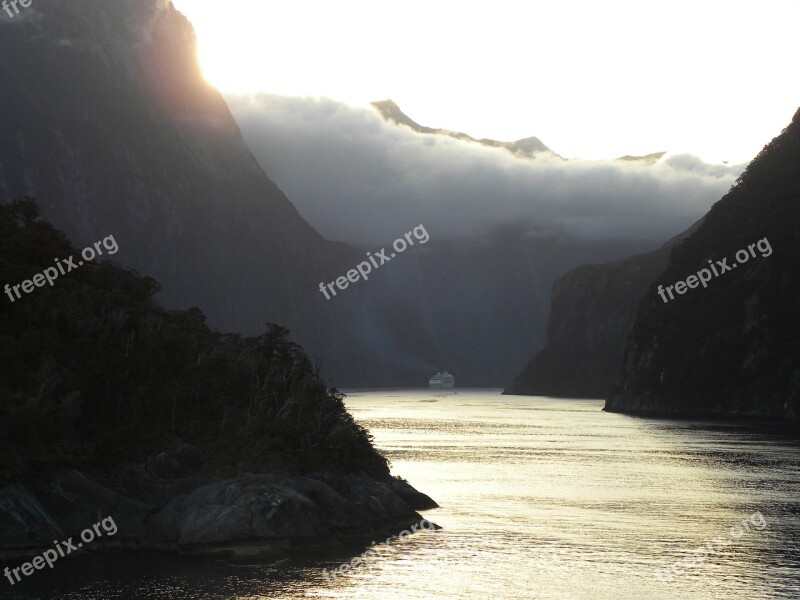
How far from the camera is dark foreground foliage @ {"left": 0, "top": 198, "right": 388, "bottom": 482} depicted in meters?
73.2

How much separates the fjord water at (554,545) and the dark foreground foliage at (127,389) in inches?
408

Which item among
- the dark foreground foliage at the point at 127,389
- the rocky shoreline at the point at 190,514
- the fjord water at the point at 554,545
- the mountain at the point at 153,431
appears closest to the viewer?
the fjord water at the point at 554,545

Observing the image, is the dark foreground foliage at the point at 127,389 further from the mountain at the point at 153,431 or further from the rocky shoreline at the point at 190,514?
the rocky shoreline at the point at 190,514

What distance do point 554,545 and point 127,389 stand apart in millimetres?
32549

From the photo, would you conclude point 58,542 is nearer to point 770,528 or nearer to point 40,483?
point 40,483

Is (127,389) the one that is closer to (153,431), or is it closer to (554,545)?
(153,431)

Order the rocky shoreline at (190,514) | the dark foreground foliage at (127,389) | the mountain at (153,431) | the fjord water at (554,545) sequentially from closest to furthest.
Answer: the fjord water at (554,545)
the rocky shoreline at (190,514)
the mountain at (153,431)
the dark foreground foliage at (127,389)

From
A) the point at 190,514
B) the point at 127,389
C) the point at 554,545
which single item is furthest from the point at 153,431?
the point at 554,545

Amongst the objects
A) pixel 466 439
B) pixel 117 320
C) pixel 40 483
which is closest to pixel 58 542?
pixel 40 483

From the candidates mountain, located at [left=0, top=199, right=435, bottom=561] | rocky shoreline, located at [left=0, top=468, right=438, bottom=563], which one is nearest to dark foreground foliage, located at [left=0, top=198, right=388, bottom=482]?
mountain, located at [left=0, top=199, right=435, bottom=561]

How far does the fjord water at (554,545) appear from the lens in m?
57.6

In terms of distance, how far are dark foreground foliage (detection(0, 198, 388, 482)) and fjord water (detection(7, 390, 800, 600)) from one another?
1035 cm

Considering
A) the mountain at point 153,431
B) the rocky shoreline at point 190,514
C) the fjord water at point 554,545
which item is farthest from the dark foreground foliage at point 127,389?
the fjord water at point 554,545

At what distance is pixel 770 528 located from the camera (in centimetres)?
7650
